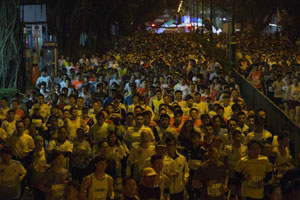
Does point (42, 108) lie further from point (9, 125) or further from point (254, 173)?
point (254, 173)

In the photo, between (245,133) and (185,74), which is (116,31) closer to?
(185,74)

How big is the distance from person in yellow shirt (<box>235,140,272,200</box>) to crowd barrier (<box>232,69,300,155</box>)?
6.33ft

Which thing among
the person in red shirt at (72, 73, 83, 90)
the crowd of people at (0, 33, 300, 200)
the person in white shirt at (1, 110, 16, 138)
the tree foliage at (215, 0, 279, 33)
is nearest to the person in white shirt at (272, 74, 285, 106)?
the crowd of people at (0, 33, 300, 200)

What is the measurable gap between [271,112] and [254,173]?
23.8 ft

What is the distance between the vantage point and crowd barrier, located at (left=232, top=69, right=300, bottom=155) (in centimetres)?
1216

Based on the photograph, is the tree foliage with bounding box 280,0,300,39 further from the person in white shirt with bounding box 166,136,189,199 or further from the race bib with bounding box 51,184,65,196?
the race bib with bounding box 51,184,65,196

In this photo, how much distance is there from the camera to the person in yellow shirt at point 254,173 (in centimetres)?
848

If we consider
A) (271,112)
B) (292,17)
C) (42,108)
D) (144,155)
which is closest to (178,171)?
(144,155)

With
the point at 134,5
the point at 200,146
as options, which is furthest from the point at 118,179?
the point at 134,5

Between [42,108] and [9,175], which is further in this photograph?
[42,108]

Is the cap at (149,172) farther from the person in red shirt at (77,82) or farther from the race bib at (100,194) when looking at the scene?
the person in red shirt at (77,82)

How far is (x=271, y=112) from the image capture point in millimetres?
15531

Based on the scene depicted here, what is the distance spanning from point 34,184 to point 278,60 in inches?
725

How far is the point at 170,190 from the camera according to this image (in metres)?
8.78
